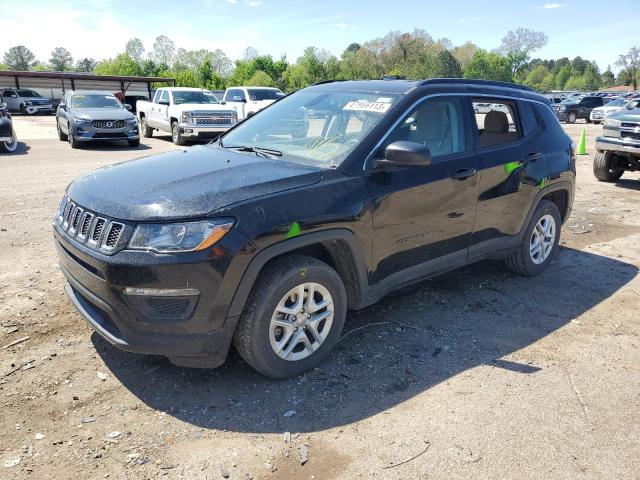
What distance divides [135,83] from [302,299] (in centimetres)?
4979

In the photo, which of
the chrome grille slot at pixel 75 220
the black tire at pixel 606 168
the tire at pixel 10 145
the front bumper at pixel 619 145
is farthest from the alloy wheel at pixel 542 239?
the tire at pixel 10 145

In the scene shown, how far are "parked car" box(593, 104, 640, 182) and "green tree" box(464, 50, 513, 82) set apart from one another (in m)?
90.4

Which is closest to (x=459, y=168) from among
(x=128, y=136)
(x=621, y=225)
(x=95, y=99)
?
(x=621, y=225)

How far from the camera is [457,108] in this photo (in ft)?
14.3

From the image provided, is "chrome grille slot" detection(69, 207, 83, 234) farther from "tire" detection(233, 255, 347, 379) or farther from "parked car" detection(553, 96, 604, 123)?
"parked car" detection(553, 96, 604, 123)

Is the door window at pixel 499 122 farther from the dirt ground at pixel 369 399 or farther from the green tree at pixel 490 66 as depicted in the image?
the green tree at pixel 490 66

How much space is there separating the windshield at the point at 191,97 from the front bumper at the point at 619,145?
1203 cm

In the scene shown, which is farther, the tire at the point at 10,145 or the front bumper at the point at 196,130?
the front bumper at the point at 196,130

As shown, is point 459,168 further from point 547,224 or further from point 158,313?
point 158,313

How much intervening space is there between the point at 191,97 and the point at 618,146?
12703 millimetres

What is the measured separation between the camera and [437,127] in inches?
166

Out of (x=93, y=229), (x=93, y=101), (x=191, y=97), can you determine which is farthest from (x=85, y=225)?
(x=191, y=97)

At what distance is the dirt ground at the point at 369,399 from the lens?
2.73 meters

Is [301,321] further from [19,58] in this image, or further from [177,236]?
[19,58]
